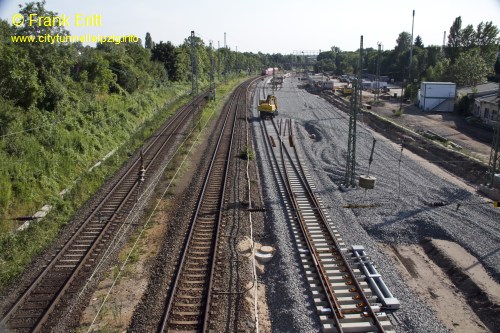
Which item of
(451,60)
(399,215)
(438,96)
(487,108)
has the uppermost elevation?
(451,60)

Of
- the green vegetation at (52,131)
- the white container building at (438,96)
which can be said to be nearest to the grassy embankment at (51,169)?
the green vegetation at (52,131)

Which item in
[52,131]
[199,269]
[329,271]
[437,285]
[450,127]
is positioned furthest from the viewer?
[450,127]

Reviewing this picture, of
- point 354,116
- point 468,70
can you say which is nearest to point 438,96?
point 468,70

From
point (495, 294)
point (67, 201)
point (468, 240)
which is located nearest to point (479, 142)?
point (468, 240)

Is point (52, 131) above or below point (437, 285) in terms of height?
above

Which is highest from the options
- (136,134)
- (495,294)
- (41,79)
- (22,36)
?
(22,36)

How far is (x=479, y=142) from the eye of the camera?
31.5 meters

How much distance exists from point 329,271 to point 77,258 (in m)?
7.53

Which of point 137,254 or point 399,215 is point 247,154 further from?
point 137,254

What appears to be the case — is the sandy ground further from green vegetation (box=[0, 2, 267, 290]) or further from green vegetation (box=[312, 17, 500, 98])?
green vegetation (box=[312, 17, 500, 98])

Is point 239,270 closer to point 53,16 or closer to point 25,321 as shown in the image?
point 25,321

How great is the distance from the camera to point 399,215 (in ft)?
54.9

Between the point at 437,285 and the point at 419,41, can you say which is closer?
the point at 437,285

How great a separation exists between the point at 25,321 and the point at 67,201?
776 cm
